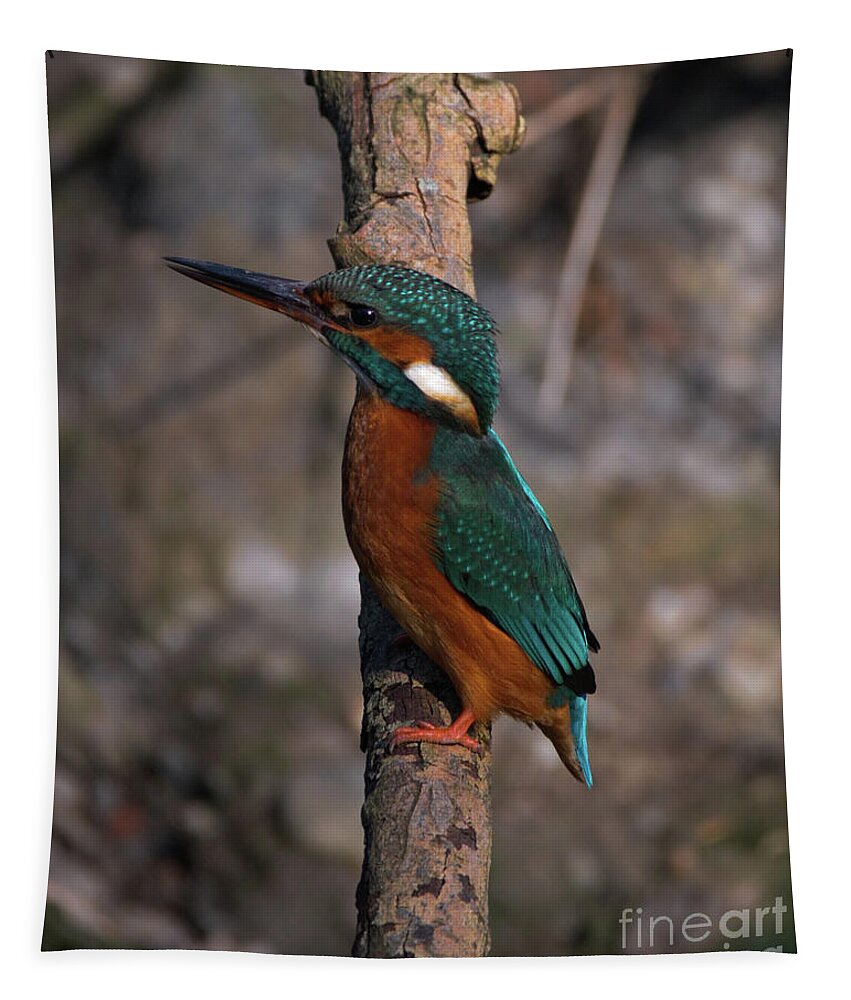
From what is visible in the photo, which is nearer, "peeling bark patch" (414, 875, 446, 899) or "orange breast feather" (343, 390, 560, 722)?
"peeling bark patch" (414, 875, 446, 899)

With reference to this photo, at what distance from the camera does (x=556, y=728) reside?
2.86 metres

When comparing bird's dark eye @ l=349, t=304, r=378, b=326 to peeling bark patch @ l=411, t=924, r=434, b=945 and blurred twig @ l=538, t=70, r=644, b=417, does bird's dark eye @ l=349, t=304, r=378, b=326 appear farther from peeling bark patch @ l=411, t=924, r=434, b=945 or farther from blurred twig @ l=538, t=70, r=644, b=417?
peeling bark patch @ l=411, t=924, r=434, b=945

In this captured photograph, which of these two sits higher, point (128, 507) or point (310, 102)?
point (310, 102)

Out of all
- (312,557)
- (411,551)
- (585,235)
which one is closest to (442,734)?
(411,551)

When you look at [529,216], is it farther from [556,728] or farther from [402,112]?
[556,728]

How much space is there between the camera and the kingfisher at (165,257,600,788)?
2.62 m

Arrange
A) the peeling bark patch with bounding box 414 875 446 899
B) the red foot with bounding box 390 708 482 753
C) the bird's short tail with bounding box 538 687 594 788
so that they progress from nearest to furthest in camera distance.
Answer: the peeling bark patch with bounding box 414 875 446 899, the red foot with bounding box 390 708 482 753, the bird's short tail with bounding box 538 687 594 788

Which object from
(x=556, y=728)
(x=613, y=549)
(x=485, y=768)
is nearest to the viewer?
(x=485, y=768)

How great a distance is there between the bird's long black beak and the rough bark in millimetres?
323

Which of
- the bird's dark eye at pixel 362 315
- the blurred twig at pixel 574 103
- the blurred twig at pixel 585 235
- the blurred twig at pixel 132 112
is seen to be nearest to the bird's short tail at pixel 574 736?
the blurred twig at pixel 585 235

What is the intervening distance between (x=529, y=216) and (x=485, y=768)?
4.71ft

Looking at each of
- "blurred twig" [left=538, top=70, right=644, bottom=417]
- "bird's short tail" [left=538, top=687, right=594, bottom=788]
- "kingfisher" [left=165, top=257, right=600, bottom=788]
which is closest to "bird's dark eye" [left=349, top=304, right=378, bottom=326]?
"kingfisher" [left=165, top=257, right=600, bottom=788]

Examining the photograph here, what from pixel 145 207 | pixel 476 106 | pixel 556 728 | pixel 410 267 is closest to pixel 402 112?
pixel 476 106

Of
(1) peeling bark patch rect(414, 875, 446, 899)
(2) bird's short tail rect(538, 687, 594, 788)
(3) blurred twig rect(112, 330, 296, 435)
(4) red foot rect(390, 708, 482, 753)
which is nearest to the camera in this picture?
(1) peeling bark patch rect(414, 875, 446, 899)
